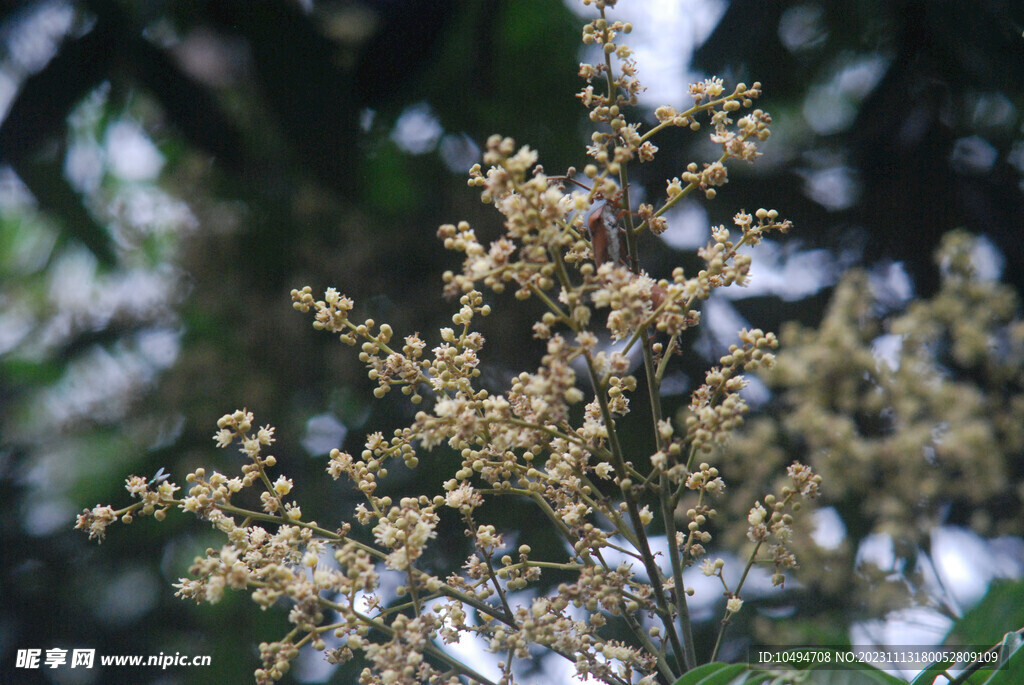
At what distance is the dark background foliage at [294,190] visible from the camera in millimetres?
1028

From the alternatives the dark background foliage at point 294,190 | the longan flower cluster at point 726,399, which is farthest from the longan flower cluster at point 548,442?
the dark background foliage at point 294,190

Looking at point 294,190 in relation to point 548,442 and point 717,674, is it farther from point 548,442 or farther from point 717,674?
point 717,674

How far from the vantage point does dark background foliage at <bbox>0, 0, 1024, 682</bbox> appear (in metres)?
1.03

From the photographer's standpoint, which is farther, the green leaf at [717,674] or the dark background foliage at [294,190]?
the dark background foliage at [294,190]

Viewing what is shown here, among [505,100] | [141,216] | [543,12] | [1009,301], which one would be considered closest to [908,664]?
[1009,301]

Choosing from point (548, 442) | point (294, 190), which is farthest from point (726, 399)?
point (294, 190)

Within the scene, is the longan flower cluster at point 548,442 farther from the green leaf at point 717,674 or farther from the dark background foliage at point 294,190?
the dark background foliage at point 294,190

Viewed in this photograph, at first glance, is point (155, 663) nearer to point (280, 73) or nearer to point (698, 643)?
point (698, 643)

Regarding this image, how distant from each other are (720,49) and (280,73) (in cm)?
63

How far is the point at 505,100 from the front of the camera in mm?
1095

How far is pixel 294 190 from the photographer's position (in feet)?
3.81

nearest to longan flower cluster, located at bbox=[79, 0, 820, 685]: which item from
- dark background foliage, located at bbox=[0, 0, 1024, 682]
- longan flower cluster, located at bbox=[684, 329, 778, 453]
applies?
longan flower cluster, located at bbox=[684, 329, 778, 453]

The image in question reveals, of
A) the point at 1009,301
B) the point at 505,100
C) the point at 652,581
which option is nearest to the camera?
the point at 652,581

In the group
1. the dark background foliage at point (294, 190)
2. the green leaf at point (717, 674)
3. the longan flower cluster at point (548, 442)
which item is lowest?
the green leaf at point (717, 674)
